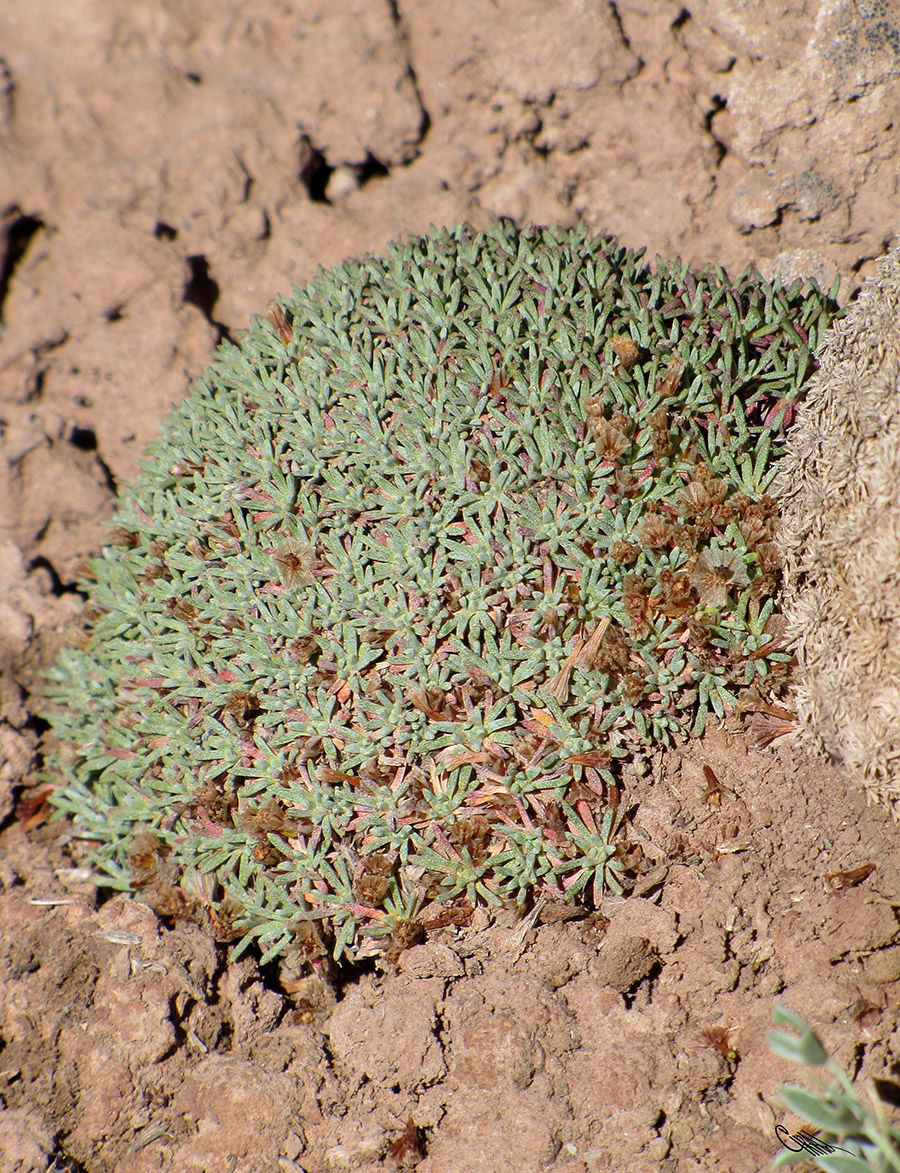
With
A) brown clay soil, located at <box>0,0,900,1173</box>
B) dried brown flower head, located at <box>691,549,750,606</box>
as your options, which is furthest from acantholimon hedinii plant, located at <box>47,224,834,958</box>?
brown clay soil, located at <box>0,0,900,1173</box>

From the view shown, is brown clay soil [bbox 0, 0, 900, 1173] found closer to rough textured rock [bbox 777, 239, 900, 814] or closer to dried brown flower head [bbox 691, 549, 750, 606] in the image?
rough textured rock [bbox 777, 239, 900, 814]

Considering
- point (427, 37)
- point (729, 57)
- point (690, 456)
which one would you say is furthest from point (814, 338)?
point (427, 37)

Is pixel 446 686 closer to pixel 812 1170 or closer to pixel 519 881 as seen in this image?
pixel 519 881
